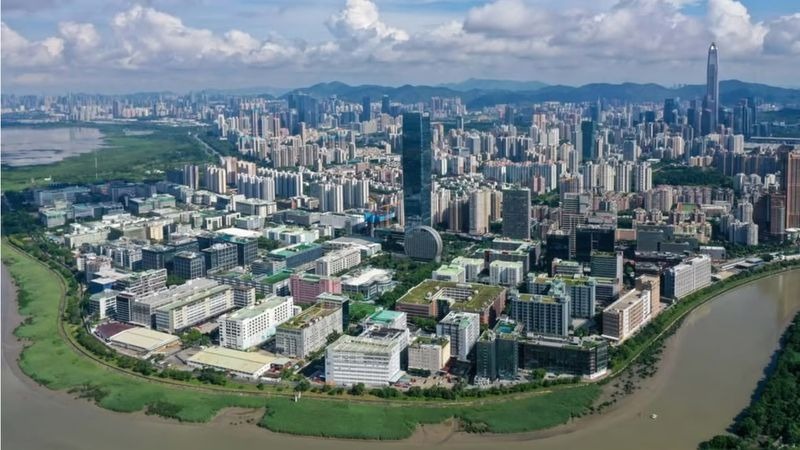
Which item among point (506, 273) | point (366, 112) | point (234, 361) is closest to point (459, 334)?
point (234, 361)

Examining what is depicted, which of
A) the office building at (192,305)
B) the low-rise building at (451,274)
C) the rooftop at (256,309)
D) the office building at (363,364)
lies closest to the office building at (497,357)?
the office building at (363,364)

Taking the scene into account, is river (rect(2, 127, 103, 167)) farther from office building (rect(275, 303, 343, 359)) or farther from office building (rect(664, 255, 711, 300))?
office building (rect(664, 255, 711, 300))

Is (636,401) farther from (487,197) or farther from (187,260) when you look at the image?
(487,197)

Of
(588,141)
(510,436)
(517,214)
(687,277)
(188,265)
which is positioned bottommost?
(510,436)

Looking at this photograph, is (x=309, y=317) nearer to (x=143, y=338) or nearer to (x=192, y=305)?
(x=192, y=305)

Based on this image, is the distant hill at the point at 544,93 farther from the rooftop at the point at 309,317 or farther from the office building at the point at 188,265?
the rooftop at the point at 309,317

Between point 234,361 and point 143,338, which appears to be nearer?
point 234,361
